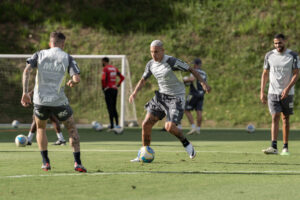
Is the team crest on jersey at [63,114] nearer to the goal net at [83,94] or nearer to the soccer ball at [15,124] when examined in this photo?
the goal net at [83,94]

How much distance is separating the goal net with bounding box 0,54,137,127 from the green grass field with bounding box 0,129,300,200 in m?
10.7

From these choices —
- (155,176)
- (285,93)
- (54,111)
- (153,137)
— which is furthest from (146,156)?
(153,137)

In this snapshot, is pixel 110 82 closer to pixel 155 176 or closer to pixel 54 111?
pixel 54 111

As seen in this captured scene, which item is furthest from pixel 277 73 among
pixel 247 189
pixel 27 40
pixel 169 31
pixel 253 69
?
pixel 27 40

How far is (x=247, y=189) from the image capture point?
6684mm

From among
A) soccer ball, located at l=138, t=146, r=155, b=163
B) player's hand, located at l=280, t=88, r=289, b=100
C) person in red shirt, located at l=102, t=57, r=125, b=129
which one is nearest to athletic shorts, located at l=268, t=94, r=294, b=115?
player's hand, located at l=280, t=88, r=289, b=100

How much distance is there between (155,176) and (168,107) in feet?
7.85

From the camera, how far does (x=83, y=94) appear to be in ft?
83.5

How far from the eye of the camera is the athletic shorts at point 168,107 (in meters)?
9.94

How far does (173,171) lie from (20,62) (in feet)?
61.4

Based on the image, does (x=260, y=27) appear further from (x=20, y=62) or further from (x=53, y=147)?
(x=53, y=147)

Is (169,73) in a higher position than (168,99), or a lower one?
higher

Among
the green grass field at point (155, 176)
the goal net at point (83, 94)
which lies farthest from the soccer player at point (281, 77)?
the goal net at point (83, 94)

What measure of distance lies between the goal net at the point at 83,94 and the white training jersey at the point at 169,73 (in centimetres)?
1103
